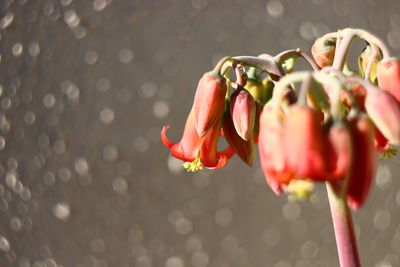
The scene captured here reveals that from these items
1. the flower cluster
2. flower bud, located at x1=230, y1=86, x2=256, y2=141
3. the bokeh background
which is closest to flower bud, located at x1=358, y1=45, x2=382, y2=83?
the flower cluster

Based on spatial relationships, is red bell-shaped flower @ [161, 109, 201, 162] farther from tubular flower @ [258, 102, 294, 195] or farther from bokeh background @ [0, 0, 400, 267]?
bokeh background @ [0, 0, 400, 267]

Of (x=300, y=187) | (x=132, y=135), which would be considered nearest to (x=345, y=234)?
(x=300, y=187)

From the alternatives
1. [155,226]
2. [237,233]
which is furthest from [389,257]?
[155,226]

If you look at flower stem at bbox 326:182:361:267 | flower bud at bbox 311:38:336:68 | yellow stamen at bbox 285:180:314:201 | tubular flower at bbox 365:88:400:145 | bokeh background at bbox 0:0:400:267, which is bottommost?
bokeh background at bbox 0:0:400:267

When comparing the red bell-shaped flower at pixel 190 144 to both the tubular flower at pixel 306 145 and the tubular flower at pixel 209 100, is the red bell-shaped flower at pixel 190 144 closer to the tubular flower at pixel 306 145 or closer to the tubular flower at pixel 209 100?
the tubular flower at pixel 209 100

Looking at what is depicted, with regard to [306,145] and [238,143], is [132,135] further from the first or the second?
[306,145]

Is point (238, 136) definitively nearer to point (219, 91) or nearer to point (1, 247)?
point (219, 91)
